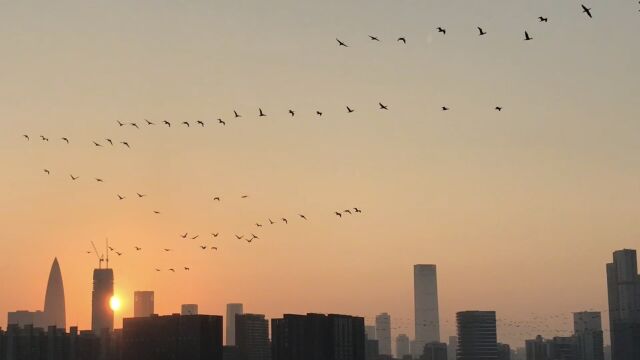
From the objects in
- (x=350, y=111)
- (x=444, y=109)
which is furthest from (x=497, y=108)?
(x=350, y=111)

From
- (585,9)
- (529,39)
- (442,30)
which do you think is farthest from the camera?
(442,30)

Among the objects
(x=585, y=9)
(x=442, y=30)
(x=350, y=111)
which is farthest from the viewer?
(x=350, y=111)

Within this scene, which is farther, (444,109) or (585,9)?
(444,109)

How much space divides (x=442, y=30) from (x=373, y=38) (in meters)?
9.07

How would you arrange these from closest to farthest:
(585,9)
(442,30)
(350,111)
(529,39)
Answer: (585,9), (529,39), (442,30), (350,111)

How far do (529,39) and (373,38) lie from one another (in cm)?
1821

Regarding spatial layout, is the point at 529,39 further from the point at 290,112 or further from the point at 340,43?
the point at 290,112

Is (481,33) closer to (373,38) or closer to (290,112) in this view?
(373,38)

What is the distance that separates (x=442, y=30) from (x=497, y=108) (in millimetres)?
22712

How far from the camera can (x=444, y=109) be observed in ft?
511

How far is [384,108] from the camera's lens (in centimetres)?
15488

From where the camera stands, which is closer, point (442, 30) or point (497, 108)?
point (442, 30)

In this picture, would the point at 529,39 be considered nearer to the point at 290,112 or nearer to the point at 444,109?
the point at 444,109

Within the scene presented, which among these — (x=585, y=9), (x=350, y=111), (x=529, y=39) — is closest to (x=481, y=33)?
(x=529, y=39)
